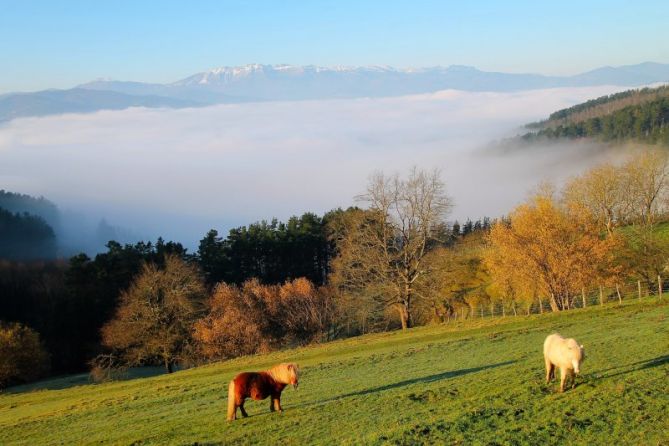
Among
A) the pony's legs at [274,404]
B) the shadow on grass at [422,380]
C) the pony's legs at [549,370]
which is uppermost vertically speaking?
the pony's legs at [549,370]

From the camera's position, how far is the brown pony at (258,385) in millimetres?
15891

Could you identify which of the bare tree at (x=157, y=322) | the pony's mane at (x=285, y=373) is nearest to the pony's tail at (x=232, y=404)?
the pony's mane at (x=285, y=373)

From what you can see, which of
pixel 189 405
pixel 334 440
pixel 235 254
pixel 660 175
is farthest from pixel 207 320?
pixel 660 175

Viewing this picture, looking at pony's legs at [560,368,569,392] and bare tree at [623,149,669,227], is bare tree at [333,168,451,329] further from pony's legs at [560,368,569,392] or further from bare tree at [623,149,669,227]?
pony's legs at [560,368,569,392]

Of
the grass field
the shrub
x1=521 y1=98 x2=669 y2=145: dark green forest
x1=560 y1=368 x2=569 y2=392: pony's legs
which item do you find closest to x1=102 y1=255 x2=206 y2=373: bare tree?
the shrub

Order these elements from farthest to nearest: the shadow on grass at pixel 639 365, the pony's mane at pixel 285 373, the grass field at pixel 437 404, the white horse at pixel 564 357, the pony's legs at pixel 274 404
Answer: the pony's legs at pixel 274 404 < the pony's mane at pixel 285 373 < the shadow on grass at pixel 639 365 < the white horse at pixel 564 357 < the grass field at pixel 437 404

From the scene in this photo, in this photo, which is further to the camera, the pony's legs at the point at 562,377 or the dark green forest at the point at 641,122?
the dark green forest at the point at 641,122

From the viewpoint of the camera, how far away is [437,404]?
1531 cm

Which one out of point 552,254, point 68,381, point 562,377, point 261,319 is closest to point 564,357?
point 562,377

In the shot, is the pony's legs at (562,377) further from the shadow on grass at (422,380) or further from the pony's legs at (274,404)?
the pony's legs at (274,404)

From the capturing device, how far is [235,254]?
3290 inches

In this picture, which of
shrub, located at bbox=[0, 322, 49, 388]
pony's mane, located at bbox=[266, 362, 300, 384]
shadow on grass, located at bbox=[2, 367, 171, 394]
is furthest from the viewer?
shrub, located at bbox=[0, 322, 49, 388]

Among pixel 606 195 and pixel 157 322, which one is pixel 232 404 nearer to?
pixel 157 322

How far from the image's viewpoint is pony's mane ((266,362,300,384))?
16094 millimetres
